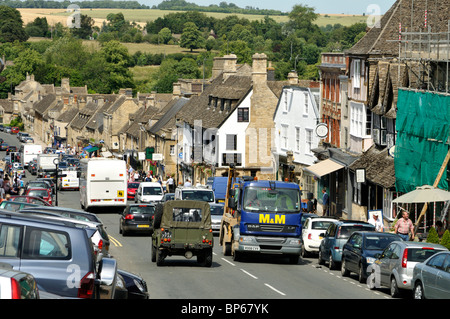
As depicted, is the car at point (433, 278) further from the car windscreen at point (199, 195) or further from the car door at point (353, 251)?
the car windscreen at point (199, 195)

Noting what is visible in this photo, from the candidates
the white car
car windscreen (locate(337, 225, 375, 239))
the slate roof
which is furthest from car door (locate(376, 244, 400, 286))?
the slate roof

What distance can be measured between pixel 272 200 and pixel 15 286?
20.1 meters

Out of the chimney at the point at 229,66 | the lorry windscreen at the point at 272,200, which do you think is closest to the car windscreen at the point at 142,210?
the lorry windscreen at the point at 272,200

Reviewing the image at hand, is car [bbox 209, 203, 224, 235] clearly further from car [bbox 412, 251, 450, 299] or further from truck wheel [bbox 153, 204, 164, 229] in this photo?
car [bbox 412, 251, 450, 299]

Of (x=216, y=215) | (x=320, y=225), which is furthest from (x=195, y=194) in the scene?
(x=320, y=225)

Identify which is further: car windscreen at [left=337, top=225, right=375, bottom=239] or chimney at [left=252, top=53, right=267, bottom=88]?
chimney at [left=252, top=53, right=267, bottom=88]

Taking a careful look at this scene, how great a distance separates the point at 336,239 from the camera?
2956cm

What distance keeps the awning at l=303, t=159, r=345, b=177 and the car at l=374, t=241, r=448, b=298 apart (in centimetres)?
2453

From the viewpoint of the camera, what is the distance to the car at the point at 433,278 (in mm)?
18141

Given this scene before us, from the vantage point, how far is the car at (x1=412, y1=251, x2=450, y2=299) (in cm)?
1814
